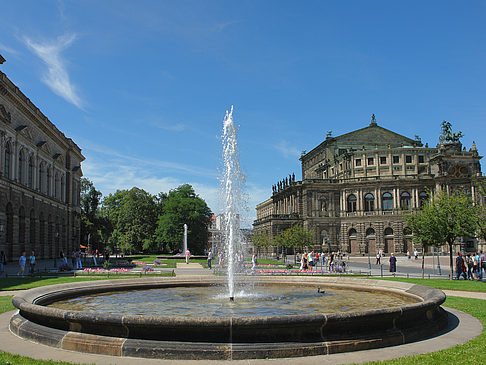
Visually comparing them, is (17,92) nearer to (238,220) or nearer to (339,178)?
(238,220)

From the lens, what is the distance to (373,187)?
86438mm

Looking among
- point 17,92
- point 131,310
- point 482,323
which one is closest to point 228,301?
point 131,310

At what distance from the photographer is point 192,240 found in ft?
269

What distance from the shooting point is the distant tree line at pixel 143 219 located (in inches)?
3206

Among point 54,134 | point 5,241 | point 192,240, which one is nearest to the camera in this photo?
point 5,241

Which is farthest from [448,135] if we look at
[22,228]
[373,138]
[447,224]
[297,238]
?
[22,228]

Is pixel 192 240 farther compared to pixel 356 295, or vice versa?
pixel 192 240

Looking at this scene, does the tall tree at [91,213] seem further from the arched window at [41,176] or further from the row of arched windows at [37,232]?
the arched window at [41,176]

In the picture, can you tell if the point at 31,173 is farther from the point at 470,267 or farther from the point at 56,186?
the point at 470,267

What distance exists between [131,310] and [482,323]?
30.6 feet

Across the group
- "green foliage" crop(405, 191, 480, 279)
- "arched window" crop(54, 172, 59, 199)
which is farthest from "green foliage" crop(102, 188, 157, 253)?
"green foliage" crop(405, 191, 480, 279)

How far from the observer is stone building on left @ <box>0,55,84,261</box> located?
140ft

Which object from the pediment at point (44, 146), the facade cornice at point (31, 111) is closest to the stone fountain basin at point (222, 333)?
the facade cornice at point (31, 111)

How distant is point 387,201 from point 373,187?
12.6 ft
